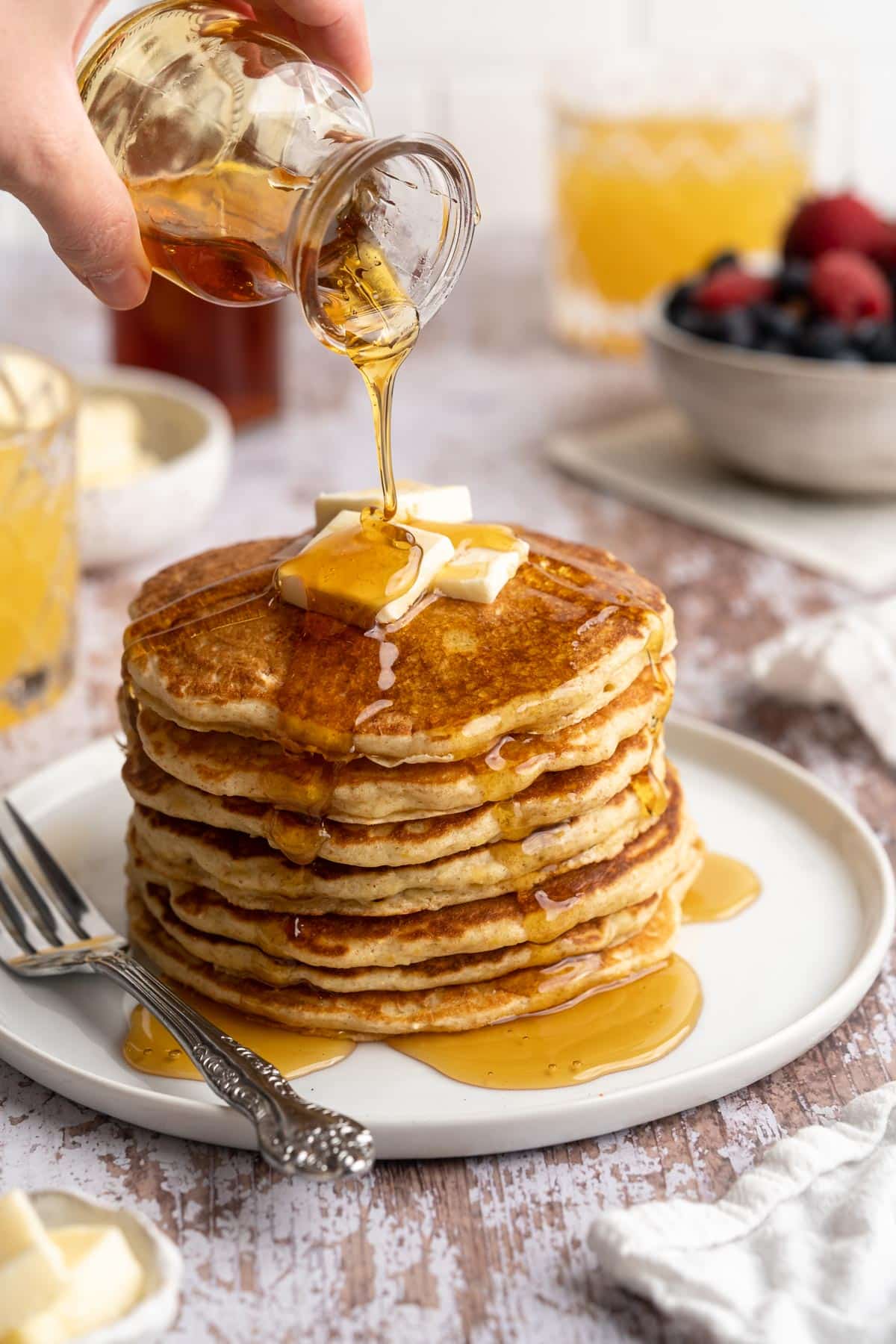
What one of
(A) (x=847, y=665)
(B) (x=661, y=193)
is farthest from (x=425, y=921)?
(B) (x=661, y=193)

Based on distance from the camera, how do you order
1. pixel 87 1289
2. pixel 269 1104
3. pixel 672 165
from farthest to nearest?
1. pixel 672 165
2. pixel 269 1104
3. pixel 87 1289

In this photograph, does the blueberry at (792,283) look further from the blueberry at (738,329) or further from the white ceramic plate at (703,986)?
the white ceramic plate at (703,986)

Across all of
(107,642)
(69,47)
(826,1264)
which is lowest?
(107,642)

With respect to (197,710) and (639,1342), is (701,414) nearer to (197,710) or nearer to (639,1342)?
(197,710)

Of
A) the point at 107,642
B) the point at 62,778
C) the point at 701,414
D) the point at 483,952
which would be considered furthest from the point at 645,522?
the point at 483,952

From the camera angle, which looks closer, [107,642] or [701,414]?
[107,642]

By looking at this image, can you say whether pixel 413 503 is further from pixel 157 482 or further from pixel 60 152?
pixel 157 482
